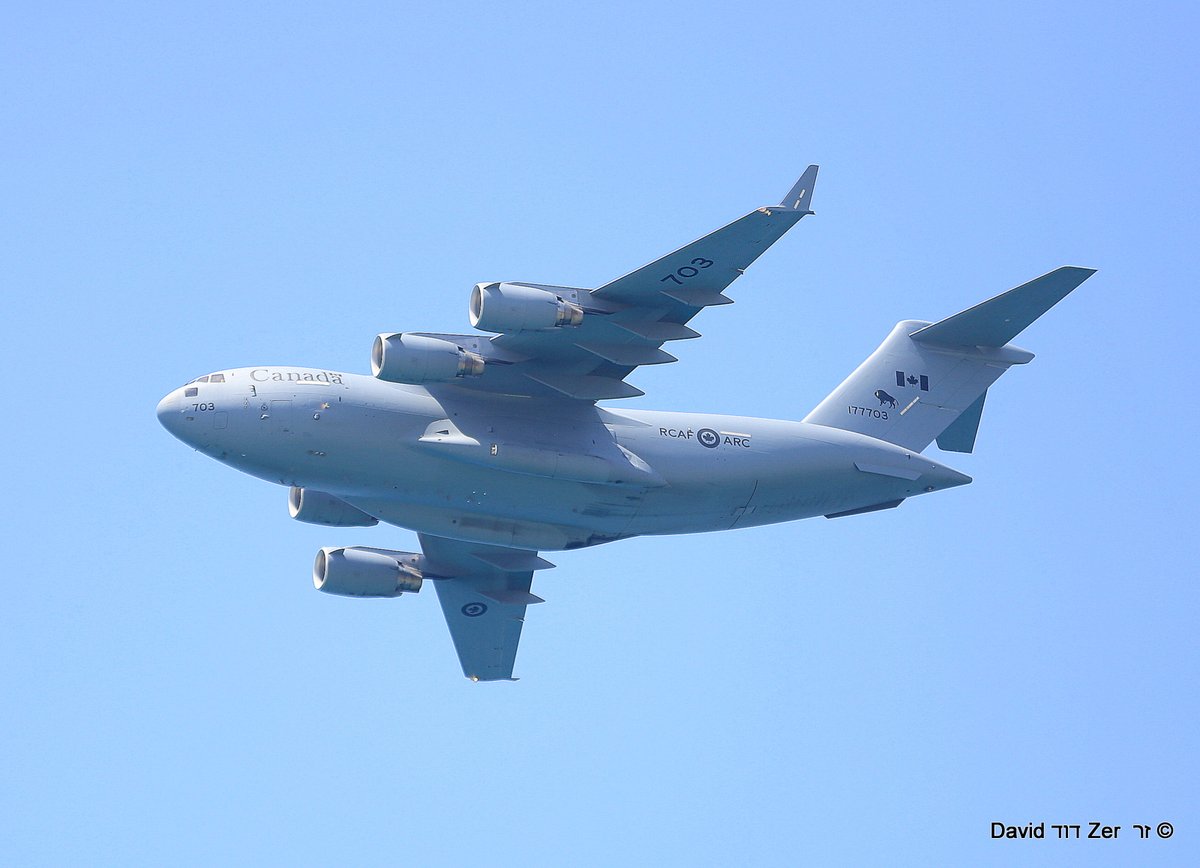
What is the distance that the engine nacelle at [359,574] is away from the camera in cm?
2395

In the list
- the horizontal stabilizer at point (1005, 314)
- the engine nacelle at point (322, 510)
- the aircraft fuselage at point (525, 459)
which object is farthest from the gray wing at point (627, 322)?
the horizontal stabilizer at point (1005, 314)

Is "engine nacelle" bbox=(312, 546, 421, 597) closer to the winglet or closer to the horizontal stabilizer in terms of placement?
the horizontal stabilizer

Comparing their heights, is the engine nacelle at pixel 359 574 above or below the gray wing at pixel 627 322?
below

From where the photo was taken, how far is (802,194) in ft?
62.0

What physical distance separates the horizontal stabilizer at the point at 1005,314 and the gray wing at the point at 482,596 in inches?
259

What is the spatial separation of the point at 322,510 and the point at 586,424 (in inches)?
159

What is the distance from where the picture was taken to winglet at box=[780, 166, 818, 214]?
1883 cm

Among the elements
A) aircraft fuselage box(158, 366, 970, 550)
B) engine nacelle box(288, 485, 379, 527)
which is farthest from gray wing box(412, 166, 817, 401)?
engine nacelle box(288, 485, 379, 527)

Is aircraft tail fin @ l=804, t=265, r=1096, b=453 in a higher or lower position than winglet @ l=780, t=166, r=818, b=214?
lower

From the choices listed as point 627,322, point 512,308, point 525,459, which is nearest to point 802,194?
point 627,322

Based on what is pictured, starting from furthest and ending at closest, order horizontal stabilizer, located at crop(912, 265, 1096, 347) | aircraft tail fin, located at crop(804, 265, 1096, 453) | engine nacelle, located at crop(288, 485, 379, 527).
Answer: aircraft tail fin, located at crop(804, 265, 1096, 453)
engine nacelle, located at crop(288, 485, 379, 527)
horizontal stabilizer, located at crop(912, 265, 1096, 347)

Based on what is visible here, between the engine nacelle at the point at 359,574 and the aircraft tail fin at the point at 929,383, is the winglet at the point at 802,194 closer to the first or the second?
the aircraft tail fin at the point at 929,383

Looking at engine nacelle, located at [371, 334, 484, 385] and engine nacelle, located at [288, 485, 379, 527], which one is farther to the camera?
engine nacelle, located at [288, 485, 379, 527]

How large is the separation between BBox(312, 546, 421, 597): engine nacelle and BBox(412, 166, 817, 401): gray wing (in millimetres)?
4341
